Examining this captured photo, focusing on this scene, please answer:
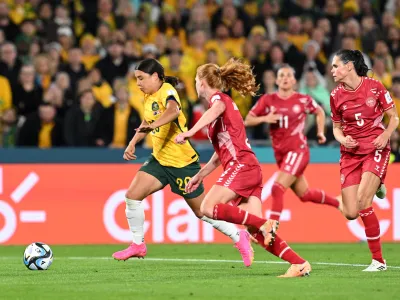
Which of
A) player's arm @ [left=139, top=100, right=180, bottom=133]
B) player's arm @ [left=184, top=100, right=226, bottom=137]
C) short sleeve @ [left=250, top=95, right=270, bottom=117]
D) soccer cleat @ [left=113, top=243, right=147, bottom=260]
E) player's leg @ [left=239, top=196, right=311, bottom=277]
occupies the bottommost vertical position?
soccer cleat @ [left=113, top=243, right=147, bottom=260]

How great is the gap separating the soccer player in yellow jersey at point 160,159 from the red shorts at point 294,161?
3.02m

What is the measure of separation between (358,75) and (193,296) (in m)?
3.53

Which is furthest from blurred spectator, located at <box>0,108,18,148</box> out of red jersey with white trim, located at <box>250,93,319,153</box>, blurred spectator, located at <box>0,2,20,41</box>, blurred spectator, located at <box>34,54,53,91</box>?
red jersey with white trim, located at <box>250,93,319,153</box>

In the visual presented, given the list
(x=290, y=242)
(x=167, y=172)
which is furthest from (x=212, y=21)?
(x=167, y=172)

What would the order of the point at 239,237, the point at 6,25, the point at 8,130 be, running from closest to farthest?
the point at 239,237 → the point at 8,130 → the point at 6,25

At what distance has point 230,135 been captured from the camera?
10.1 meters

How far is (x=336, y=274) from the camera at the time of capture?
1020cm

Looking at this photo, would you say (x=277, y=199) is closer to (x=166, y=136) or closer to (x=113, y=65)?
(x=166, y=136)

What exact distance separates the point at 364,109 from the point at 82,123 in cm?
720

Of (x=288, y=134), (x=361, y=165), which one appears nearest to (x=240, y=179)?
(x=361, y=165)

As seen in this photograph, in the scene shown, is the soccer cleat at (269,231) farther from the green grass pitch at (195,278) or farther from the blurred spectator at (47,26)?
the blurred spectator at (47,26)

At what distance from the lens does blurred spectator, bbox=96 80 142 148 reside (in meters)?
17.2

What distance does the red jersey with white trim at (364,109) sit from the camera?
10.7 m

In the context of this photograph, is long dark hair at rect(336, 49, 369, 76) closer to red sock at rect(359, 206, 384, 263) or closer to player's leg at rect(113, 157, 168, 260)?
red sock at rect(359, 206, 384, 263)
